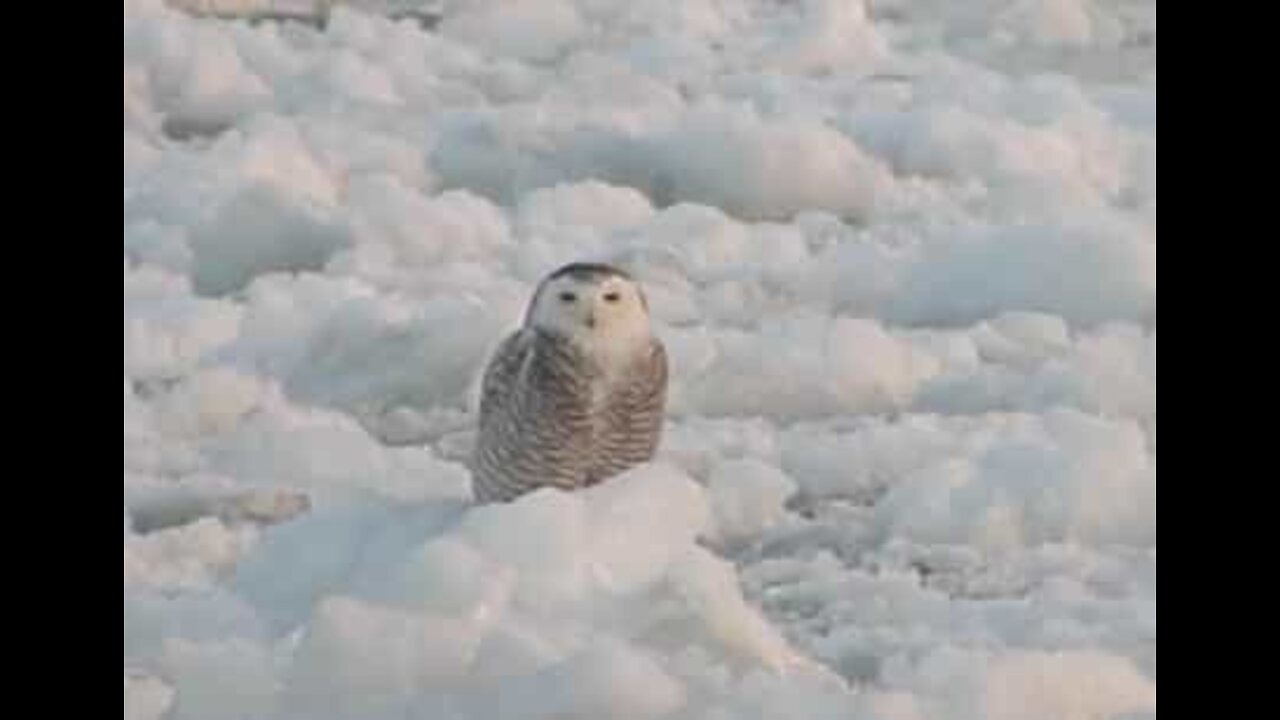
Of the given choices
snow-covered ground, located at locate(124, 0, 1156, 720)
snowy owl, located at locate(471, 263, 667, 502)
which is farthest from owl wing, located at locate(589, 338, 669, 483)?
snow-covered ground, located at locate(124, 0, 1156, 720)

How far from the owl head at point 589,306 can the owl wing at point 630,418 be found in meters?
0.06

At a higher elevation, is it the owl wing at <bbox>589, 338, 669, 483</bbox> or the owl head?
the owl head

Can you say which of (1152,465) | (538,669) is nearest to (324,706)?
(538,669)

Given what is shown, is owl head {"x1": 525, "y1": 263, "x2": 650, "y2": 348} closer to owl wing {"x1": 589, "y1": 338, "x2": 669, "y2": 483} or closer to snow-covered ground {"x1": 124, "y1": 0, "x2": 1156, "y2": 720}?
owl wing {"x1": 589, "y1": 338, "x2": 669, "y2": 483}

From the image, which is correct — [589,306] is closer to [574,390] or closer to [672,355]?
[574,390]

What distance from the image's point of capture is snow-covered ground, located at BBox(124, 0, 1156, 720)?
11.5 ft

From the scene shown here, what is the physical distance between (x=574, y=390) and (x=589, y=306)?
0.14 meters

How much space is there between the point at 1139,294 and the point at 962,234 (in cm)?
64

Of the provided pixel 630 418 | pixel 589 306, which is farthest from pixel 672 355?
pixel 589 306

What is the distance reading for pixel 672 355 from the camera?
19.1 ft

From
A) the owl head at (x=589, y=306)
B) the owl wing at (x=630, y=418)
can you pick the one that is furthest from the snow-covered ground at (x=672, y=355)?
the owl head at (x=589, y=306)

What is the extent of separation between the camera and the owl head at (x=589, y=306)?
4.54 m

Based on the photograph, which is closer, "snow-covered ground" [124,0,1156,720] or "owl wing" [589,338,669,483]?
"snow-covered ground" [124,0,1156,720]
